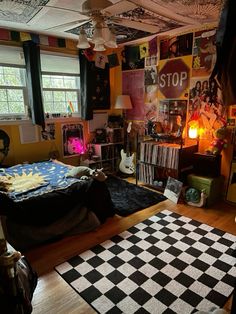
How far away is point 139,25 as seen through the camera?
2.86 metres

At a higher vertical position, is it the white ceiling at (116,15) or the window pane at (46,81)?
the white ceiling at (116,15)

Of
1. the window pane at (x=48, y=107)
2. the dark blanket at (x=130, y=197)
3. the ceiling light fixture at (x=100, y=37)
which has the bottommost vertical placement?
the dark blanket at (x=130, y=197)

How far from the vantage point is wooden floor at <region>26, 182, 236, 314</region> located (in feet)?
5.24

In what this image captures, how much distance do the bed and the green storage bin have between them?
1.23m

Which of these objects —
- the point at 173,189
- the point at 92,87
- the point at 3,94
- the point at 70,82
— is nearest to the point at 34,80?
the point at 3,94

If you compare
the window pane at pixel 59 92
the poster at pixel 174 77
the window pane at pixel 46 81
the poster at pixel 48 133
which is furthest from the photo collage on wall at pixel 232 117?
the window pane at pixel 46 81

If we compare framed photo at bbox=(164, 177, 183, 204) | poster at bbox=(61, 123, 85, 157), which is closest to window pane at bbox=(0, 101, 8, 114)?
poster at bbox=(61, 123, 85, 157)

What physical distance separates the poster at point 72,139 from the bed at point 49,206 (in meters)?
1.15

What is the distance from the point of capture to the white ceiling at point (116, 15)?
2.15 metres

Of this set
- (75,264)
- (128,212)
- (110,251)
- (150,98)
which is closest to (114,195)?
(128,212)

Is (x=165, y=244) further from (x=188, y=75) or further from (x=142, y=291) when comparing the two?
(x=188, y=75)

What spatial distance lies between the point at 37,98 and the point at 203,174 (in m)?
2.67

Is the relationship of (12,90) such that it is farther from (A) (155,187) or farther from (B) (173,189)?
(B) (173,189)

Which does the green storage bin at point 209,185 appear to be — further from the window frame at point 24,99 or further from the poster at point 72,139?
the window frame at point 24,99
